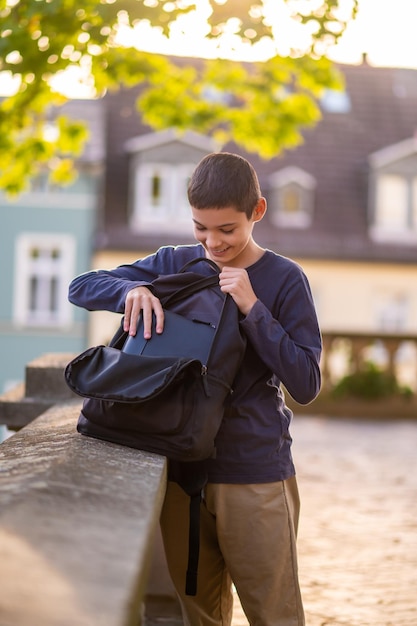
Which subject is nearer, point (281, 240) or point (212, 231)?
point (212, 231)

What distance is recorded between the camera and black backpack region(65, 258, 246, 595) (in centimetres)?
254

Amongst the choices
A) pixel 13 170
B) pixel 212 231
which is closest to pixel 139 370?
pixel 212 231

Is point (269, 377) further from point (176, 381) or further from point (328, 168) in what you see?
point (328, 168)

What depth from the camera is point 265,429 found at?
2797 millimetres

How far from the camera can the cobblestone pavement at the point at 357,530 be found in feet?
15.2

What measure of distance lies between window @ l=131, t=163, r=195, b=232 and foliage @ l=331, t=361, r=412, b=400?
53.6 feet

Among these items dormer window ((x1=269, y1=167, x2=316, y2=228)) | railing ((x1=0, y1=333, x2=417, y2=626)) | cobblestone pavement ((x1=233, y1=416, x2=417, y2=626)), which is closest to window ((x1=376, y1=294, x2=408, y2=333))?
dormer window ((x1=269, y1=167, x2=316, y2=228))

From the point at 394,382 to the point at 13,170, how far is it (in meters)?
5.26

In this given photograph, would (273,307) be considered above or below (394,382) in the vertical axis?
above

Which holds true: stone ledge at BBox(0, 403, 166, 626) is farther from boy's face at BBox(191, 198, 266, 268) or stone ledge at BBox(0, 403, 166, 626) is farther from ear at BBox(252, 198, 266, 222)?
ear at BBox(252, 198, 266, 222)

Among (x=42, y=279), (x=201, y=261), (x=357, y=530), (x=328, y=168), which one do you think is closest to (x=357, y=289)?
(x=328, y=168)

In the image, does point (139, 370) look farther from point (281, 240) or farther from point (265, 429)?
point (281, 240)

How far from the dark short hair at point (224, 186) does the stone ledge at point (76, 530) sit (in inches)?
24.1

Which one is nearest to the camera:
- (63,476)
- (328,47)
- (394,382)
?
(63,476)
